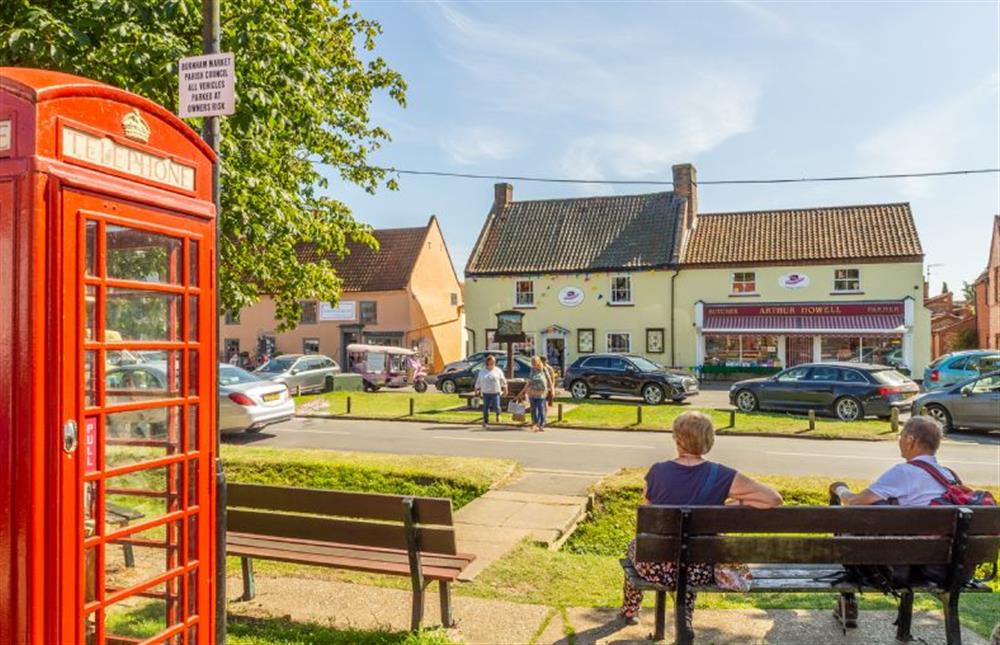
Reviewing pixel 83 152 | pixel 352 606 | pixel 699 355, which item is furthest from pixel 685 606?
pixel 699 355

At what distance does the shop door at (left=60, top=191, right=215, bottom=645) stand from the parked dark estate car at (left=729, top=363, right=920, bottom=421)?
1905 cm

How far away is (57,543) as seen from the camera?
306 centimetres

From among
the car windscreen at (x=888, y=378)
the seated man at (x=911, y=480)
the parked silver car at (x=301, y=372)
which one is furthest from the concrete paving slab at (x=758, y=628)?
the parked silver car at (x=301, y=372)

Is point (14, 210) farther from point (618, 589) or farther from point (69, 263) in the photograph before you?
point (618, 589)

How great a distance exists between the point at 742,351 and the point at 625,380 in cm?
1553

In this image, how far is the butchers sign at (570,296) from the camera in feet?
133

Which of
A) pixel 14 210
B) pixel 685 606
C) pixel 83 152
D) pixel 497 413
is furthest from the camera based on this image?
pixel 497 413

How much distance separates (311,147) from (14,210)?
8.96 meters

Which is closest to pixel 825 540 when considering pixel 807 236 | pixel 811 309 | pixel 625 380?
pixel 625 380

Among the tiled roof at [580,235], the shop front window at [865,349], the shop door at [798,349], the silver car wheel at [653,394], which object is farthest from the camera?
the tiled roof at [580,235]

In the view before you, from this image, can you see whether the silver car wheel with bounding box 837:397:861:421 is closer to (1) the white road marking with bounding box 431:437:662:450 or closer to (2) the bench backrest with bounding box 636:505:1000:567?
(1) the white road marking with bounding box 431:437:662:450

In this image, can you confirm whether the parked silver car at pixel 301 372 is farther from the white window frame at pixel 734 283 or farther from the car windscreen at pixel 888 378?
the white window frame at pixel 734 283

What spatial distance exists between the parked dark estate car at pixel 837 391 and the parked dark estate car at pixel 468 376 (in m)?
7.71

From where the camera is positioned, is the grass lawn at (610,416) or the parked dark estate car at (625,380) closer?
the grass lawn at (610,416)
